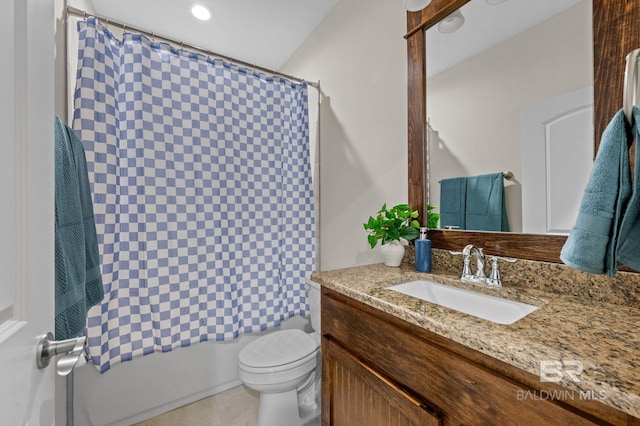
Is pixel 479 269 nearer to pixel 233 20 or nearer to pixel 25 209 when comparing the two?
pixel 25 209

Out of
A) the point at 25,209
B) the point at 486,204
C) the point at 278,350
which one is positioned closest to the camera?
the point at 25,209

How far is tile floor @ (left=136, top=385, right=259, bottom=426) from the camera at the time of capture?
148 centimetres

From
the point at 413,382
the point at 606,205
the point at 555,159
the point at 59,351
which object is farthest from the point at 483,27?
the point at 59,351

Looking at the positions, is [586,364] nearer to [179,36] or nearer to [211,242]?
[211,242]

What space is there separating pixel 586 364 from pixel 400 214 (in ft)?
2.57

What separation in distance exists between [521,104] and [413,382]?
97 cm

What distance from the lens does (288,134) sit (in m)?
1.86

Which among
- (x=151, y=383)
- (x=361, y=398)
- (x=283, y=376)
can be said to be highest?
(x=361, y=398)

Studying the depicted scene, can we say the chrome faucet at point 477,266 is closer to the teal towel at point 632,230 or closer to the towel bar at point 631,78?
the teal towel at point 632,230

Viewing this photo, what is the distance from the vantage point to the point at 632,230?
1.73 ft

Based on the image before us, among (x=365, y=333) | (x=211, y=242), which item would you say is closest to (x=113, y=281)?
(x=211, y=242)

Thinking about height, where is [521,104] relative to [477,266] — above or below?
above

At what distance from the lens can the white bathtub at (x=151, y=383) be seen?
4.46 ft

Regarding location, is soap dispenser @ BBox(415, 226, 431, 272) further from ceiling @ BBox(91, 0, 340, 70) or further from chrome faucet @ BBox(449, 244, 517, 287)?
ceiling @ BBox(91, 0, 340, 70)
